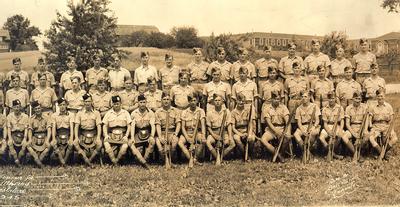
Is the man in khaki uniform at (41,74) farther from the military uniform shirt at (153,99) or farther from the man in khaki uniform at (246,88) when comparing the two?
the man in khaki uniform at (246,88)

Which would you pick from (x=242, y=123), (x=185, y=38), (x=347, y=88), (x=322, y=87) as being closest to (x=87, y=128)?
(x=242, y=123)

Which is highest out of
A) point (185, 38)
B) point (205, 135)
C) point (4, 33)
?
point (4, 33)

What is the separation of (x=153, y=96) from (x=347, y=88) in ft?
11.2

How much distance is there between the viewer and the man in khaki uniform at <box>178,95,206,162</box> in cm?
808

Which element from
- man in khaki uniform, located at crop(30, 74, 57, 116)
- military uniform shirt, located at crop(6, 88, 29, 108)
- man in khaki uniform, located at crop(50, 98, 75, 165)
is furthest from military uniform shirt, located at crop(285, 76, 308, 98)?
military uniform shirt, located at crop(6, 88, 29, 108)

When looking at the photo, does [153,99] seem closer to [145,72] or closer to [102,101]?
[145,72]

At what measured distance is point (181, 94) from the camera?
8523mm

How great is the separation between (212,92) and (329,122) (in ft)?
6.86

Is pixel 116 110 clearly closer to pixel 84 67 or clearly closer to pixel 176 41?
pixel 84 67

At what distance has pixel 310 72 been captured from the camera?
29.9 ft

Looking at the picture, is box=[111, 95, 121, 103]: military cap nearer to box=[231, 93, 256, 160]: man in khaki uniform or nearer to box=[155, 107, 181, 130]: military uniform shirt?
box=[155, 107, 181, 130]: military uniform shirt

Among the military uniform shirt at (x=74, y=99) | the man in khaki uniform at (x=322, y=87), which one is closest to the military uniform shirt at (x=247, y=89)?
the man in khaki uniform at (x=322, y=87)

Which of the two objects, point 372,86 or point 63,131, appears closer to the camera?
point 63,131

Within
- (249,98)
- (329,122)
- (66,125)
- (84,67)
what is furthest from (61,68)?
(329,122)
